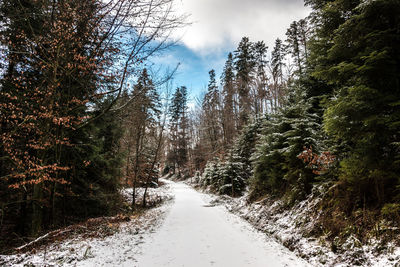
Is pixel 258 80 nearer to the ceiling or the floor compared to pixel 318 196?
nearer to the ceiling

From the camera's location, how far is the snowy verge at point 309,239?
3478 mm

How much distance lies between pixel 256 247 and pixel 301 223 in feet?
5.69

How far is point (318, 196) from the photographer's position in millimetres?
6172

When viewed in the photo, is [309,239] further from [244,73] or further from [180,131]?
[180,131]

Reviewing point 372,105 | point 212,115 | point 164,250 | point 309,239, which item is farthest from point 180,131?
point 372,105

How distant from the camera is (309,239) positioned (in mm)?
5055

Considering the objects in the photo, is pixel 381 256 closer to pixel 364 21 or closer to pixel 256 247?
pixel 256 247

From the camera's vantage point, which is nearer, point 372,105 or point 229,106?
point 372,105

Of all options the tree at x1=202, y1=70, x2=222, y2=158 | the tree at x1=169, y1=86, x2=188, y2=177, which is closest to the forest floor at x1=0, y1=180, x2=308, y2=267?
the tree at x1=202, y1=70, x2=222, y2=158

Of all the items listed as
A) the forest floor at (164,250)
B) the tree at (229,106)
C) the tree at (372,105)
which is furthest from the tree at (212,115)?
the tree at (372,105)

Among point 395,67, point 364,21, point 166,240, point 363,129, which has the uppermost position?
point 364,21

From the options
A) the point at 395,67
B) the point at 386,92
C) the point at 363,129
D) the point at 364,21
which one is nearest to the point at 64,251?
the point at 363,129

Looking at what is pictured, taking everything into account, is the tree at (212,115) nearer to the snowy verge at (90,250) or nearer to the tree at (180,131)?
the tree at (180,131)

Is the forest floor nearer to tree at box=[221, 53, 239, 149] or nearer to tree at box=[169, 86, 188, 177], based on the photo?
tree at box=[221, 53, 239, 149]
